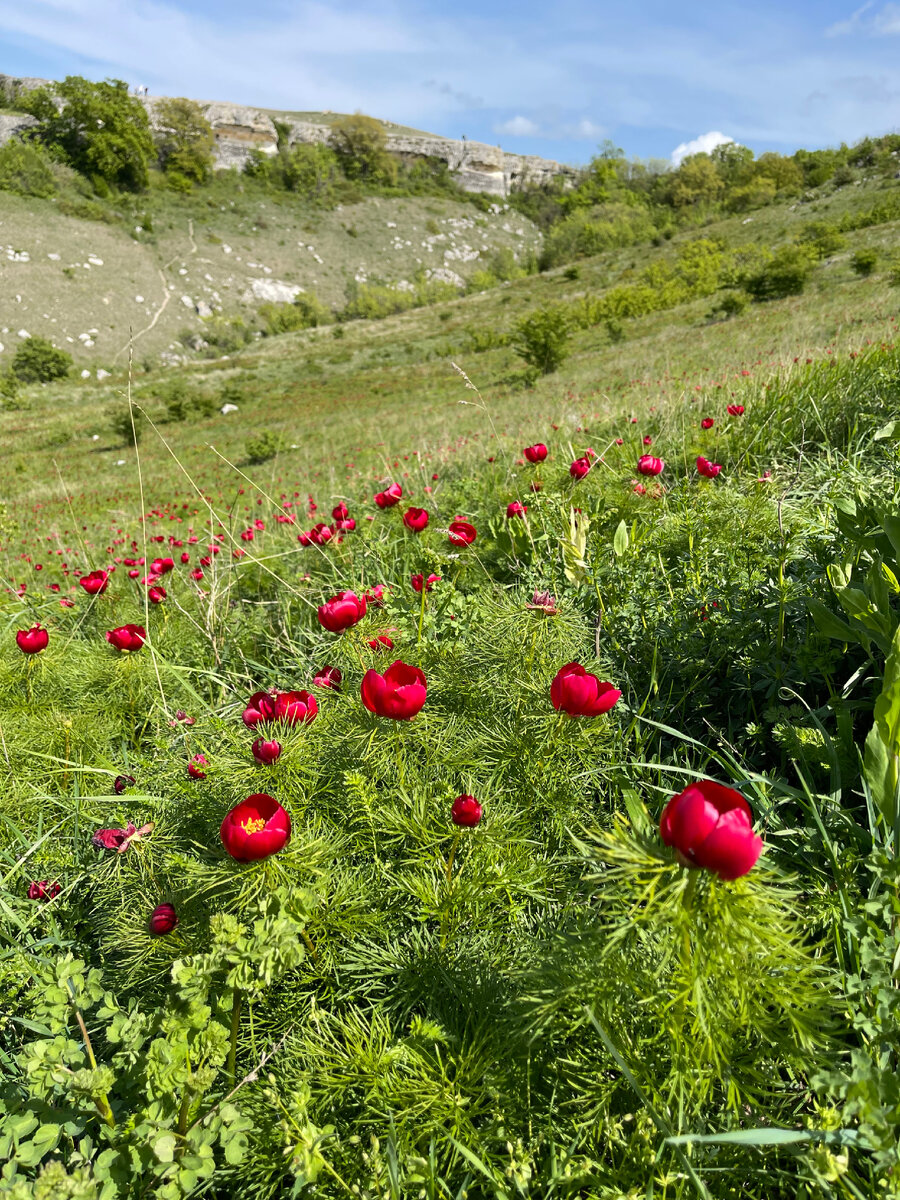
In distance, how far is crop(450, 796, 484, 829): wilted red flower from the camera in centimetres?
121

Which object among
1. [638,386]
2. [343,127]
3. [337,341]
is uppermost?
[343,127]

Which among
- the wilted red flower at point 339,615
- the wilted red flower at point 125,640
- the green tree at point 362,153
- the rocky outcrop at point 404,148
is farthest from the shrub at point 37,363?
the green tree at point 362,153

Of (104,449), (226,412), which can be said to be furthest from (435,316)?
(104,449)

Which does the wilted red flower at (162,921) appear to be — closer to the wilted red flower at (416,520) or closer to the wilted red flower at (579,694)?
the wilted red flower at (579,694)

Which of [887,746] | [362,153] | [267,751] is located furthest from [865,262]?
[362,153]

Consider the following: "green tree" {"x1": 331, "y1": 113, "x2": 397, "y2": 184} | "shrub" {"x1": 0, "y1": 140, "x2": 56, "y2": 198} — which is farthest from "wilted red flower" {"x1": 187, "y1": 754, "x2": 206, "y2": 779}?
"green tree" {"x1": 331, "y1": 113, "x2": 397, "y2": 184}

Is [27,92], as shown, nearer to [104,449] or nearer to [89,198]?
[89,198]

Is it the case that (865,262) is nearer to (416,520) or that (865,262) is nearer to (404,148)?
(416,520)

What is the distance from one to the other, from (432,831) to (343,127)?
10657 centimetres

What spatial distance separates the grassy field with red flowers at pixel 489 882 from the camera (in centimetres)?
92

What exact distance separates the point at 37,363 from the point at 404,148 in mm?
84884

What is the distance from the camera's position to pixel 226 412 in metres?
24.7

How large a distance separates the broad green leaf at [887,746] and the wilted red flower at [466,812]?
2.74 feet

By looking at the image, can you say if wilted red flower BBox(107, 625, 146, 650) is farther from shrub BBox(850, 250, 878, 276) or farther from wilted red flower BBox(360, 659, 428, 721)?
shrub BBox(850, 250, 878, 276)
